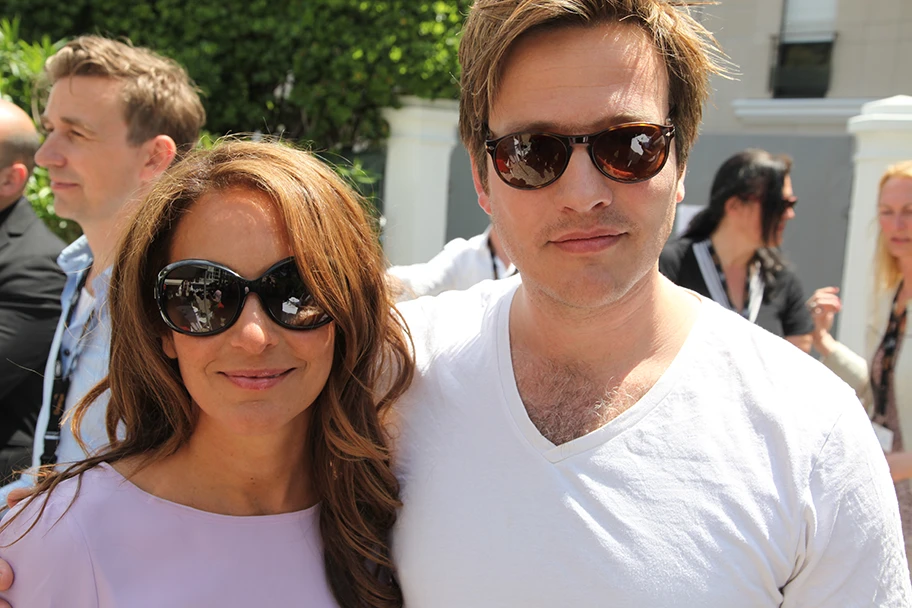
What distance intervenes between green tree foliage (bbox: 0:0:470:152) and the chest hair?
4263 mm

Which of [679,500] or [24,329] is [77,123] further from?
[679,500]

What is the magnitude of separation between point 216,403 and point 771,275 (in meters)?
3.09

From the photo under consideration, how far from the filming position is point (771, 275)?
3.98 metres

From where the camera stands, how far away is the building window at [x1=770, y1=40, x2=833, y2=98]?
34.9 feet

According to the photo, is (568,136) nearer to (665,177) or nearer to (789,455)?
(665,177)

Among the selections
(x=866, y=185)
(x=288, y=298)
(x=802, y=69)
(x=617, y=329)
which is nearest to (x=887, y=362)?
(x=617, y=329)

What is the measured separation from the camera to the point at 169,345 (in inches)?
69.4

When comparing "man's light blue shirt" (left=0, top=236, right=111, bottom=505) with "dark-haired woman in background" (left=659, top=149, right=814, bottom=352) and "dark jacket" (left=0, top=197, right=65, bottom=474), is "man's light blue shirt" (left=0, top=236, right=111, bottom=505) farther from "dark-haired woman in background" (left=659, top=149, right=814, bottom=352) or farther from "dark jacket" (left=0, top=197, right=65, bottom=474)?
"dark-haired woman in background" (left=659, top=149, right=814, bottom=352)

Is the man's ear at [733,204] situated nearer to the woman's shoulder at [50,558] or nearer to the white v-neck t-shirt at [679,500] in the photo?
the white v-neck t-shirt at [679,500]

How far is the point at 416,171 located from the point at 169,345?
4510 mm

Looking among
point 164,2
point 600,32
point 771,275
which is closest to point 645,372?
point 600,32

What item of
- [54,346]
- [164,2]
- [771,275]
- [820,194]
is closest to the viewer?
[54,346]

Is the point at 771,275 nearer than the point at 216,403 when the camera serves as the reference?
No

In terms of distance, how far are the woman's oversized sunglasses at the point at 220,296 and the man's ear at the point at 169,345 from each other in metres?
0.08
